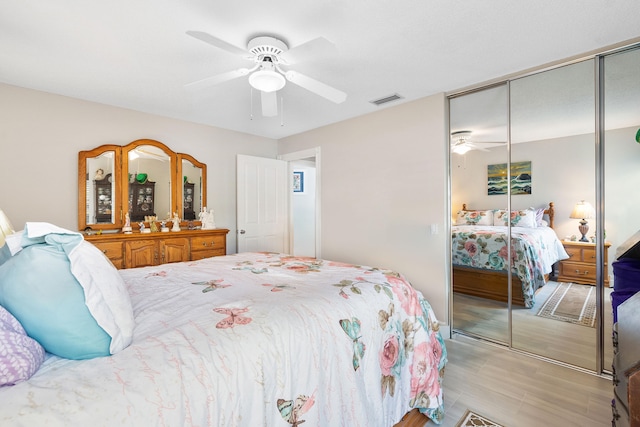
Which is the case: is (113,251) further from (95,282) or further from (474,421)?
(474,421)

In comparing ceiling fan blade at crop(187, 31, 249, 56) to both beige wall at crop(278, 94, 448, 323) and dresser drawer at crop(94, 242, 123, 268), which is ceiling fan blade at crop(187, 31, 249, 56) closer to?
beige wall at crop(278, 94, 448, 323)

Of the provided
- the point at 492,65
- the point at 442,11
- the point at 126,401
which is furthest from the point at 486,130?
the point at 126,401

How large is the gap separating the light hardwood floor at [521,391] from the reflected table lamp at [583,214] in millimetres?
1068

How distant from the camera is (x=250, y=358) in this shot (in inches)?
38.8

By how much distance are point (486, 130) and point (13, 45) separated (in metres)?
3.82

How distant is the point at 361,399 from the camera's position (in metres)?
1.33

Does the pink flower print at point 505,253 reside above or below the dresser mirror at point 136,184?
below

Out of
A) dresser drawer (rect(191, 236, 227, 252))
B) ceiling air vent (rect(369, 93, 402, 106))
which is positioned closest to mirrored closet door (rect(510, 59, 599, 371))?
ceiling air vent (rect(369, 93, 402, 106))

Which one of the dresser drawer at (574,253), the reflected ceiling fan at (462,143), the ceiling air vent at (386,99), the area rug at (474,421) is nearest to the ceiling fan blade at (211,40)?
the ceiling air vent at (386,99)

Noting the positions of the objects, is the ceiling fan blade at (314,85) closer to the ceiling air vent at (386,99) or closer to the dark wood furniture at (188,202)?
the ceiling air vent at (386,99)

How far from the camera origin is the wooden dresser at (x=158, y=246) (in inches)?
115

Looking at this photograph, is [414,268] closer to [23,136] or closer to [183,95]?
[183,95]

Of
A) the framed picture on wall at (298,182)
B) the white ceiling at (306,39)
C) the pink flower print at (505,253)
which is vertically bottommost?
the pink flower print at (505,253)

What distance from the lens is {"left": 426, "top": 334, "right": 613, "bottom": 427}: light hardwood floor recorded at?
1.79 m
